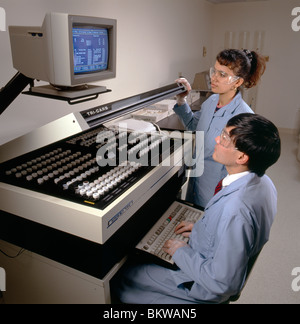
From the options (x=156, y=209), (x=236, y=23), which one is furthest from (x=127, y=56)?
(x=236, y=23)

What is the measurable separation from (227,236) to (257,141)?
14.6 inches

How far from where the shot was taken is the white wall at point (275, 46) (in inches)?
180

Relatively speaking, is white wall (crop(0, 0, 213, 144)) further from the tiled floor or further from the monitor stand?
the tiled floor

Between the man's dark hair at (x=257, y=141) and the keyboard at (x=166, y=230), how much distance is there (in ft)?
1.49

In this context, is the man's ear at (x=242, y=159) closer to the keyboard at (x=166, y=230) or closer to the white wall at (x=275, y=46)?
the keyboard at (x=166, y=230)

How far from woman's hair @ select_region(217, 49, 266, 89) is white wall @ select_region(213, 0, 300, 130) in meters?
3.60

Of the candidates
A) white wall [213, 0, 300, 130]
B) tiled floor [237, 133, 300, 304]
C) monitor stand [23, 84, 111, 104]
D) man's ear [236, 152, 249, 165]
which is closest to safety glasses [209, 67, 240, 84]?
man's ear [236, 152, 249, 165]

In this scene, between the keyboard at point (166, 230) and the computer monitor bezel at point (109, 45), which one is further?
the keyboard at point (166, 230)

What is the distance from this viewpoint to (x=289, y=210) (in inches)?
113

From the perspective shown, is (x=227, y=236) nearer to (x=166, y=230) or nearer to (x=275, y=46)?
(x=166, y=230)

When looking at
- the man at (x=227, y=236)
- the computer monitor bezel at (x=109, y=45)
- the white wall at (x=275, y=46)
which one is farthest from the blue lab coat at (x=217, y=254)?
the white wall at (x=275, y=46)

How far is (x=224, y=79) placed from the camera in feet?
5.35

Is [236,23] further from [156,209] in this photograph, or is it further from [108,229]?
[108,229]
